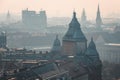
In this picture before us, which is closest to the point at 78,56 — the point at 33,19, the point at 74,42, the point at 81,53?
the point at 81,53

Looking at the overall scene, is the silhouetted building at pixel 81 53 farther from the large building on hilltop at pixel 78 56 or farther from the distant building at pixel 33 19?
the distant building at pixel 33 19

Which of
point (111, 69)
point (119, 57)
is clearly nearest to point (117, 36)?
point (119, 57)

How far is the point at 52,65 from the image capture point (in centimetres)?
4434

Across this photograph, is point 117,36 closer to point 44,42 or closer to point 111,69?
point 44,42

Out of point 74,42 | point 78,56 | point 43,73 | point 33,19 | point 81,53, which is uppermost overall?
point 33,19

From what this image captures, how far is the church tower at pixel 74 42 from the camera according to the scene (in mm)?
55625

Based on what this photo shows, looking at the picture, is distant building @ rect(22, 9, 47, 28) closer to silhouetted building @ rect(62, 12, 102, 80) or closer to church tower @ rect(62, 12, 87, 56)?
church tower @ rect(62, 12, 87, 56)

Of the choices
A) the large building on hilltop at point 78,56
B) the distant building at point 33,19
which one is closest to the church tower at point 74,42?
the large building on hilltop at point 78,56

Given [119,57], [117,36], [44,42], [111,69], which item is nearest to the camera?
[111,69]

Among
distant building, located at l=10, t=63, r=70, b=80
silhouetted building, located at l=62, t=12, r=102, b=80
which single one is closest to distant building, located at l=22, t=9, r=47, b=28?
silhouetted building, located at l=62, t=12, r=102, b=80

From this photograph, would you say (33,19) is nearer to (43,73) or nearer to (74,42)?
(74,42)

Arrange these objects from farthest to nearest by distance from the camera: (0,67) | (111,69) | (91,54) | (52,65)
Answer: (111,69) → (91,54) → (0,67) → (52,65)

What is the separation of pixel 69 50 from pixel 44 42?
6877 cm

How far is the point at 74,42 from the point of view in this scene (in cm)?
5578
